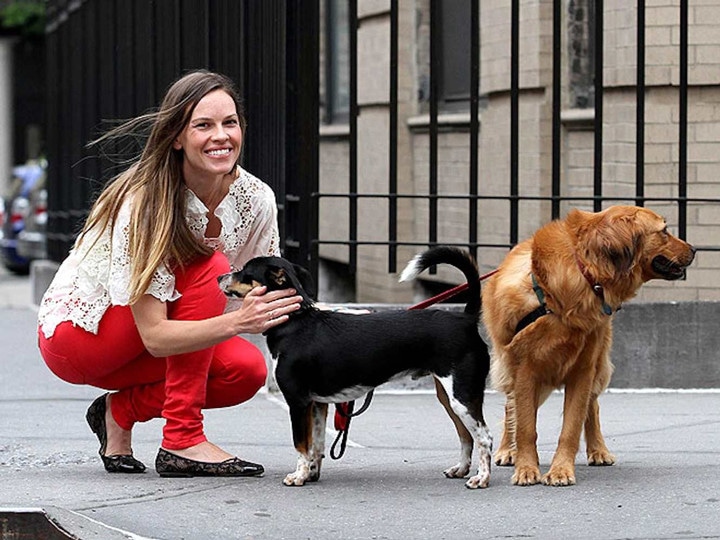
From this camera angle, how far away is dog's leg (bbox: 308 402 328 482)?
5.80 metres

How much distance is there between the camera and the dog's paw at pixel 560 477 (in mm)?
5738

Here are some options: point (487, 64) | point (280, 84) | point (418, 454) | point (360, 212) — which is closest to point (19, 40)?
point (360, 212)

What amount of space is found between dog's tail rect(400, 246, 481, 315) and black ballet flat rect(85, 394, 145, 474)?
1353mm

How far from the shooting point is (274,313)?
5.54 meters

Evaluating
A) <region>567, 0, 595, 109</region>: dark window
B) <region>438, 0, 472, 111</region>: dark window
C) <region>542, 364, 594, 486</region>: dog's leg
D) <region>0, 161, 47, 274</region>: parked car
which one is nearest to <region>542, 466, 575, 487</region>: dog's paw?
<region>542, 364, 594, 486</region>: dog's leg

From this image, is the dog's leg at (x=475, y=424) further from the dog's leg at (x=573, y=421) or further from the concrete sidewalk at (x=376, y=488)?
the dog's leg at (x=573, y=421)

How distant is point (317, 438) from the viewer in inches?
229

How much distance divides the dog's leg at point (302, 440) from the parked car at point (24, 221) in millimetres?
14539

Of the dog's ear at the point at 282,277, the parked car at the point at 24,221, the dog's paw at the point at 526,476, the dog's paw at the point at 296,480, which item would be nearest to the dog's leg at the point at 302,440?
the dog's paw at the point at 296,480

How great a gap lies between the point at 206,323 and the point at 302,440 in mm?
568

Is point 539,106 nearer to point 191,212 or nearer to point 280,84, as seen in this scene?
point 280,84

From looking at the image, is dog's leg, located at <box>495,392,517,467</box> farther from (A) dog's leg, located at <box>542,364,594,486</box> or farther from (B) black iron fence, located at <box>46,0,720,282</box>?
(B) black iron fence, located at <box>46,0,720,282</box>

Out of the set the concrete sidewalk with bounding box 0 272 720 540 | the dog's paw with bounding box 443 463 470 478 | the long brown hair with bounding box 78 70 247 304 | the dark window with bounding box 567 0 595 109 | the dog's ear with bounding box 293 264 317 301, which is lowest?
the concrete sidewalk with bounding box 0 272 720 540

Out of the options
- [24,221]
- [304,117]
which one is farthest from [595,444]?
[24,221]
